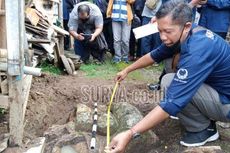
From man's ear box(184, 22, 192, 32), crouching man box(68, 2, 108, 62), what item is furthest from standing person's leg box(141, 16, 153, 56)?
man's ear box(184, 22, 192, 32)

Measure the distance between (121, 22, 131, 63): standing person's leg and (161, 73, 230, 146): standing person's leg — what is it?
3.92 meters

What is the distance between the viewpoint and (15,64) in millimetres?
3162

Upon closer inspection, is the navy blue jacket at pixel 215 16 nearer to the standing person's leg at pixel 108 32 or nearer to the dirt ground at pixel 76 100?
the dirt ground at pixel 76 100

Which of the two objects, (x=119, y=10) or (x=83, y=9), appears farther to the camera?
(x=119, y=10)

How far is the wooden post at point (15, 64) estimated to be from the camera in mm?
3062

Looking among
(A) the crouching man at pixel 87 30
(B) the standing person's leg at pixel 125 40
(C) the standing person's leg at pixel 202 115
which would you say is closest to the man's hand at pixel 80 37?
(A) the crouching man at pixel 87 30

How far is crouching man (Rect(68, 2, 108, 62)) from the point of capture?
7203 millimetres

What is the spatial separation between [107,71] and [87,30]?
4.02 ft

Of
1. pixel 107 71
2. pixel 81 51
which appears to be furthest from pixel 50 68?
pixel 81 51

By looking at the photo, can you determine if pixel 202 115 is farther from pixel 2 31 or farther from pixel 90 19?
pixel 90 19

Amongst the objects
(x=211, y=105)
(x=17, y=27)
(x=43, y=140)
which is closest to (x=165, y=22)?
(x=211, y=105)

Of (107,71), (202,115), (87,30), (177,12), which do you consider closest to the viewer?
(177,12)

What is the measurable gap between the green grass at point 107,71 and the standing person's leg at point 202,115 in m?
2.64

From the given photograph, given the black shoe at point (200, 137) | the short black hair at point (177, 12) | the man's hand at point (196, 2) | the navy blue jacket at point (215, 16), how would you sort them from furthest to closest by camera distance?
the navy blue jacket at point (215, 16), the man's hand at point (196, 2), the black shoe at point (200, 137), the short black hair at point (177, 12)
